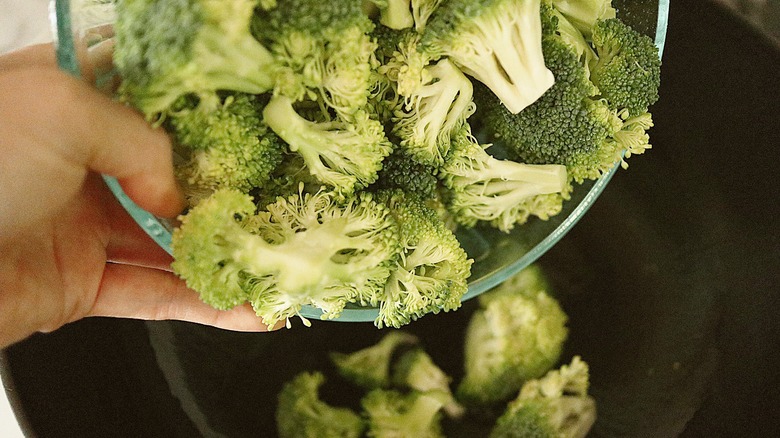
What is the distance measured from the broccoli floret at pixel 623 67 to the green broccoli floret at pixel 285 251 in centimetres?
41

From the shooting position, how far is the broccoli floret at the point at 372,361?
1.47 meters

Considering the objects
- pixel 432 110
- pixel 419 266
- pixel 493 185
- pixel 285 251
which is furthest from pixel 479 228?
pixel 285 251

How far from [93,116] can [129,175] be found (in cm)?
9

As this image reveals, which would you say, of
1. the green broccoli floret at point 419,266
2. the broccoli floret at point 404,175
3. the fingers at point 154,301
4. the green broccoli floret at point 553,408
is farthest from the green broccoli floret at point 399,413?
the broccoli floret at point 404,175

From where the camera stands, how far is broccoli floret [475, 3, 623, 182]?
3.03 feet

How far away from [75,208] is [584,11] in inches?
35.5

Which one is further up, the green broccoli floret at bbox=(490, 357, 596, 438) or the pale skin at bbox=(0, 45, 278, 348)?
the pale skin at bbox=(0, 45, 278, 348)

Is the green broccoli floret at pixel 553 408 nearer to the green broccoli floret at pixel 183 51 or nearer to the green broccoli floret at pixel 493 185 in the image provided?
the green broccoli floret at pixel 493 185

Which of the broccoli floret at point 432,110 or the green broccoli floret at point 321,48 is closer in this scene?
the green broccoli floret at point 321,48

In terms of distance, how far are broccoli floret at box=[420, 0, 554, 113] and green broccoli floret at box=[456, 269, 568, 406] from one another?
0.69m

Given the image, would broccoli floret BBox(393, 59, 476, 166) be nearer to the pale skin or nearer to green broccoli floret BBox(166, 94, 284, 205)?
green broccoli floret BBox(166, 94, 284, 205)

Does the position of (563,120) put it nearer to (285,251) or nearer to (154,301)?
(285,251)

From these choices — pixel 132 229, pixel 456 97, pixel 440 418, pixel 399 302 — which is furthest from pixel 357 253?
pixel 440 418

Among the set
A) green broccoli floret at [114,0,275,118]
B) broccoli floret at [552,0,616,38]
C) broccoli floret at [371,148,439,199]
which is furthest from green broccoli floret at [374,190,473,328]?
broccoli floret at [552,0,616,38]
